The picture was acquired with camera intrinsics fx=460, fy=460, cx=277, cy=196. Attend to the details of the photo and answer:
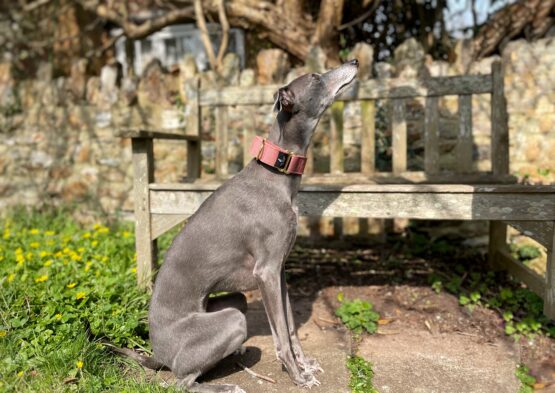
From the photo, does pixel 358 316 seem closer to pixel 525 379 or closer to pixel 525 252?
pixel 525 379

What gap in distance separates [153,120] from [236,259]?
11.1 feet

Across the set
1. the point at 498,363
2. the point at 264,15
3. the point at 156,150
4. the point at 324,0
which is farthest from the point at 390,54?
the point at 498,363

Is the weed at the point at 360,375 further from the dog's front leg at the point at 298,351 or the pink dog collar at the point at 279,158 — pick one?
the pink dog collar at the point at 279,158

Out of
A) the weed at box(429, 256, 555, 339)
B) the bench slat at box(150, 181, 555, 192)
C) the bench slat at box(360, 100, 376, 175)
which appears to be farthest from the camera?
the bench slat at box(360, 100, 376, 175)

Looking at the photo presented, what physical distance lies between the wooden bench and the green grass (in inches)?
16.1

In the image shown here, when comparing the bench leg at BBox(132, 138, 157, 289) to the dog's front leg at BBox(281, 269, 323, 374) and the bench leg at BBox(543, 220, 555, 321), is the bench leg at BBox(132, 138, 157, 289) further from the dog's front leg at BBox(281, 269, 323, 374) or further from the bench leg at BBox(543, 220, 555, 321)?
the bench leg at BBox(543, 220, 555, 321)

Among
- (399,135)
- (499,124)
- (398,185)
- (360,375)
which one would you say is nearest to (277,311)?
(360,375)

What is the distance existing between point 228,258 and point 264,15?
4.47m

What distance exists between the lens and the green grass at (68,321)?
238 centimetres

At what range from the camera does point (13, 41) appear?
8.38m

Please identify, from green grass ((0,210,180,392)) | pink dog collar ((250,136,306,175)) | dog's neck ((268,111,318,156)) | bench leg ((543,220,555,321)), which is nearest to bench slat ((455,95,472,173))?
bench leg ((543,220,555,321))

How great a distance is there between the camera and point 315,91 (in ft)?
8.38

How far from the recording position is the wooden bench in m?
2.88

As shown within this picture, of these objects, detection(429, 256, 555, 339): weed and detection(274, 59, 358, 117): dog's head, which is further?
detection(429, 256, 555, 339): weed
